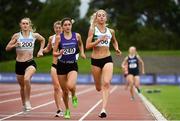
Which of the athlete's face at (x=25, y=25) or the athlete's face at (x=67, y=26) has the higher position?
the athlete's face at (x=25, y=25)

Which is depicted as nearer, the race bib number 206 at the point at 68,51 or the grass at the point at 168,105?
the race bib number 206 at the point at 68,51

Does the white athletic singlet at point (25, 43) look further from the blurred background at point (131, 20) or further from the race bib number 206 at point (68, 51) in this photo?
the blurred background at point (131, 20)

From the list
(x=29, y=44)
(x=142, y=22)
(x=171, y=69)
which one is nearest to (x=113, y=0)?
(x=142, y=22)

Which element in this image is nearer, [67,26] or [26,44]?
[67,26]

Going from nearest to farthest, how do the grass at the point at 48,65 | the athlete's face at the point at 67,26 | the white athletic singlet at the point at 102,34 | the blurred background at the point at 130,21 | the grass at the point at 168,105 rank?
1. the athlete's face at the point at 67,26
2. the white athletic singlet at the point at 102,34
3. the grass at the point at 168,105
4. the grass at the point at 48,65
5. the blurred background at the point at 130,21

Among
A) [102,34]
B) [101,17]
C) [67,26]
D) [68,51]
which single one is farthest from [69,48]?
[101,17]

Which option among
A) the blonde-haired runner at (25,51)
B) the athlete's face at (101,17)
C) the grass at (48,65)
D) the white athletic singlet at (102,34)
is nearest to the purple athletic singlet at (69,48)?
the white athletic singlet at (102,34)

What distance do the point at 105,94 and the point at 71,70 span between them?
0.87 m

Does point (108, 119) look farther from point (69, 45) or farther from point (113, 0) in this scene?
point (113, 0)

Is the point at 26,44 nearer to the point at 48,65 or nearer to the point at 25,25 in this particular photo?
the point at 25,25

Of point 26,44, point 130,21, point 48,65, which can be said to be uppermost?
point 130,21

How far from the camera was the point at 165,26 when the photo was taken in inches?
3994

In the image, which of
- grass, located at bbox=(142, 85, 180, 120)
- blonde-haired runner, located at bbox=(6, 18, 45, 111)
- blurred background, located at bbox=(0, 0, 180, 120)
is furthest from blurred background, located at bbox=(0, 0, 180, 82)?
blonde-haired runner, located at bbox=(6, 18, 45, 111)

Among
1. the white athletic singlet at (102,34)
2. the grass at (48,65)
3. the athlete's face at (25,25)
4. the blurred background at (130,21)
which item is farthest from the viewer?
the blurred background at (130,21)
